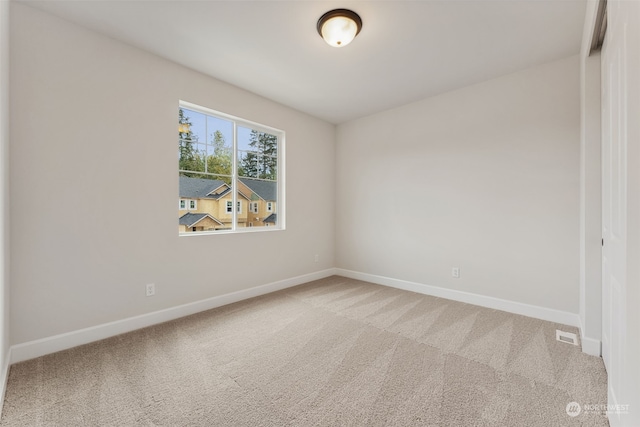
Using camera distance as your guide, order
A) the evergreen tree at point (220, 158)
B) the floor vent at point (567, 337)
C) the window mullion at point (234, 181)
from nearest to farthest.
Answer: the floor vent at point (567, 337)
the evergreen tree at point (220, 158)
the window mullion at point (234, 181)

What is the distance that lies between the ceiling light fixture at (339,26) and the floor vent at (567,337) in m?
3.20

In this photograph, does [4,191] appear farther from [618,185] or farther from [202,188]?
[618,185]

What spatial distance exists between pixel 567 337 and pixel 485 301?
820 mm

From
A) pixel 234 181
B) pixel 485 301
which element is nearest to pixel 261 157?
pixel 234 181

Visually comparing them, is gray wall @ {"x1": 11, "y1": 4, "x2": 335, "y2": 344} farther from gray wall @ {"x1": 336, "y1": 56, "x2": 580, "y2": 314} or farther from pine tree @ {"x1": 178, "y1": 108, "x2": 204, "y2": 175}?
gray wall @ {"x1": 336, "y1": 56, "x2": 580, "y2": 314}

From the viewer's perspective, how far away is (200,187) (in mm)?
3102

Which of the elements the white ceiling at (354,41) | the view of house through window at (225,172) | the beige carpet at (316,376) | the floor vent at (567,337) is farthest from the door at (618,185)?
the view of house through window at (225,172)

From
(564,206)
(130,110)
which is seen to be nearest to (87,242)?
(130,110)

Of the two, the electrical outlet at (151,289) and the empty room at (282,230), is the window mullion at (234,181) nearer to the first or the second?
the empty room at (282,230)

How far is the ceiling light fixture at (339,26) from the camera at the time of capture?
2.05m

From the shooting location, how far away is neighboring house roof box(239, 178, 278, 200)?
3.66 m

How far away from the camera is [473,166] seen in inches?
129

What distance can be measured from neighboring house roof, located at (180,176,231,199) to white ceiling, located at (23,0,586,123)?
3.99ft

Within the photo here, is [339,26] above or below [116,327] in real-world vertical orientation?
above
